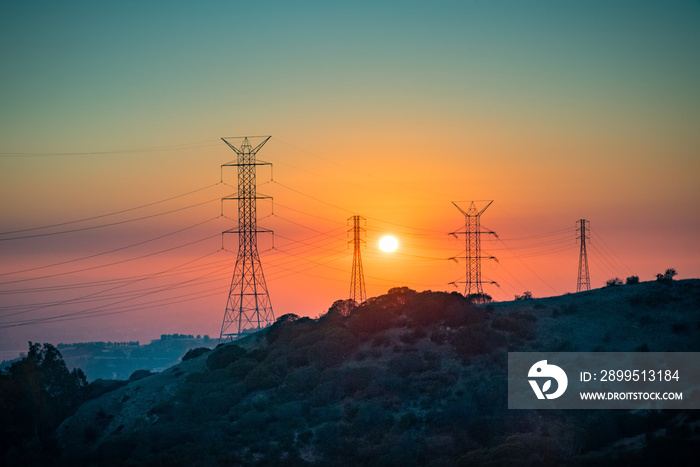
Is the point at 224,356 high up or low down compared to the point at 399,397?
up

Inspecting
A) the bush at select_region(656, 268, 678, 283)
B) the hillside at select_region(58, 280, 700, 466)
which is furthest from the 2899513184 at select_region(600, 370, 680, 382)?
the bush at select_region(656, 268, 678, 283)

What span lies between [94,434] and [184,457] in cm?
2086

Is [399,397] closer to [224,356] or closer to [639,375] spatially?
[639,375]

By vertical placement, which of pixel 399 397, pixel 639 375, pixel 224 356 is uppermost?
pixel 224 356

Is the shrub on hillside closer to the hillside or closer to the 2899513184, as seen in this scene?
the hillside

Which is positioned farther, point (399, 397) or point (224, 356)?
point (224, 356)

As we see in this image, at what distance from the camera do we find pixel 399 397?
2854 inches

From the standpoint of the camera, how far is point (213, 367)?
91.2 m

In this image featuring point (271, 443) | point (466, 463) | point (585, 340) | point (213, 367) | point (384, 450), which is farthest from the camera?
point (213, 367)

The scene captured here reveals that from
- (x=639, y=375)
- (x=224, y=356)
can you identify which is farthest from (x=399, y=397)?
(x=224, y=356)

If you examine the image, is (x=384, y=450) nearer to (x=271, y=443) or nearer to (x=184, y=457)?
(x=271, y=443)

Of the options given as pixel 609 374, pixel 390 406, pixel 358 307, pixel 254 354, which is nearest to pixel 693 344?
pixel 609 374

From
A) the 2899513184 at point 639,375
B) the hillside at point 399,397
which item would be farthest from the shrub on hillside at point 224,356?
the 2899513184 at point 639,375

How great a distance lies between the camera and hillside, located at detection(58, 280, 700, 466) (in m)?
58.9
